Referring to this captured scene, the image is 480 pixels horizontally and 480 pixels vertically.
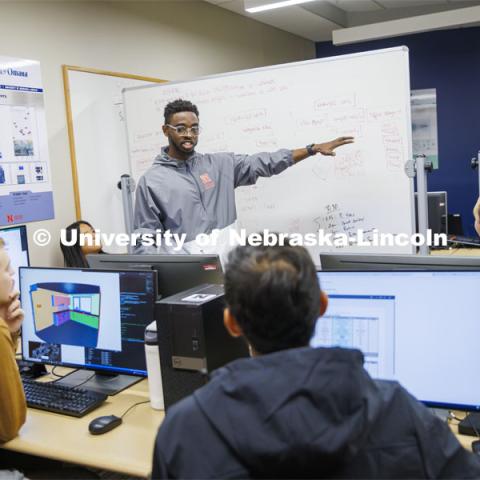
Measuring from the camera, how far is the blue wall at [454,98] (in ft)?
19.9

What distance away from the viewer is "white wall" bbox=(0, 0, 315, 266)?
142 inches

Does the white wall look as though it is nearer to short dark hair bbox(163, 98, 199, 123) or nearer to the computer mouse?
short dark hair bbox(163, 98, 199, 123)

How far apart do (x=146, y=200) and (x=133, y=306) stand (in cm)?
148

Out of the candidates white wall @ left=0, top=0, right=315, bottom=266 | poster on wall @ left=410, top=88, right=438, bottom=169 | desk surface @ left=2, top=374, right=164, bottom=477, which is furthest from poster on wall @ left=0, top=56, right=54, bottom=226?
poster on wall @ left=410, top=88, right=438, bottom=169

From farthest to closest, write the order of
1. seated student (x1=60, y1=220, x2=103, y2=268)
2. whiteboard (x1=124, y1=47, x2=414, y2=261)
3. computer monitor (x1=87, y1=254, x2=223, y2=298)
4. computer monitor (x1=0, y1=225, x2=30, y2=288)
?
seated student (x1=60, y1=220, x2=103, y2=268)
whiteboard (x1=124, y1=47, x2=414, y2=261)
computer monitor (x1=0, y1=225, x2=30, y2=288)
computer monitor (x1=87, y1=254, x2=223, y2=298)

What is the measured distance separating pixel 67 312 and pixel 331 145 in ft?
6.47

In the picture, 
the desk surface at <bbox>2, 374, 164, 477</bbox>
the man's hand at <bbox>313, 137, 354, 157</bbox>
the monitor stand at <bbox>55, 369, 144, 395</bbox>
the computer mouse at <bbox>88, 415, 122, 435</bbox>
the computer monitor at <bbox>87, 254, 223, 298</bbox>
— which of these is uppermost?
the man's hand at <bbox>313, 137, 354, 157</bbox>

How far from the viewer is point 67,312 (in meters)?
1.87

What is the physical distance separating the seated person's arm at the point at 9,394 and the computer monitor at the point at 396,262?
878mm

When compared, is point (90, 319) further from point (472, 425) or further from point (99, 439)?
point (472, 425)

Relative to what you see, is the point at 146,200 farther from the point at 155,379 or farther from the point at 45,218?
the point at 155,379

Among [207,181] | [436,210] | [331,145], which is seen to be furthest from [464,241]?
[207,181]

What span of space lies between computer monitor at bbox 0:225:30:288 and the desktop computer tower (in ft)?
3.98

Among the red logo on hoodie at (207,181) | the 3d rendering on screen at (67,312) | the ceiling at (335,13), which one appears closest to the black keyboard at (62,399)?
the 3d rendering on screen at (67,312)
